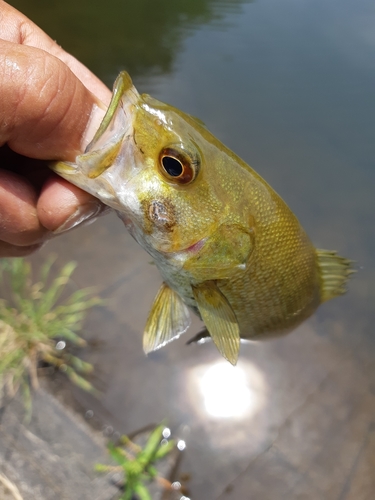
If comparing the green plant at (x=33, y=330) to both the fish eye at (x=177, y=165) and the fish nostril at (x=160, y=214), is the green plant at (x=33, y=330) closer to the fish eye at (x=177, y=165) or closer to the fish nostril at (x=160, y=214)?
the fish nostril at (x=160, y=214)

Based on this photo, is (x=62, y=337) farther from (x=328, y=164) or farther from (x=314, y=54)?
(x=314, y=54)

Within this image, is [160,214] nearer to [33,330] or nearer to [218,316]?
[218,316]

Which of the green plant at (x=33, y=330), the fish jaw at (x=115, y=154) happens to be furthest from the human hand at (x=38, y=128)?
the green plant at (x=33, y=330)

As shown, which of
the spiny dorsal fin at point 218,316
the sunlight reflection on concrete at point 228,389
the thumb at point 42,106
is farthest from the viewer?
the sunlight reflection on concrete at point 228,389

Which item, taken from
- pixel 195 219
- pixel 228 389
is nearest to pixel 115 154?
pixel 195 219

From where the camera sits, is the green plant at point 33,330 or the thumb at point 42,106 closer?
the thumb at point 42,106

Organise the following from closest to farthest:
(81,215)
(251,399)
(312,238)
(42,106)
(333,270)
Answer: (42,106), (81,215), (333,270), (251,399), (312,238)
